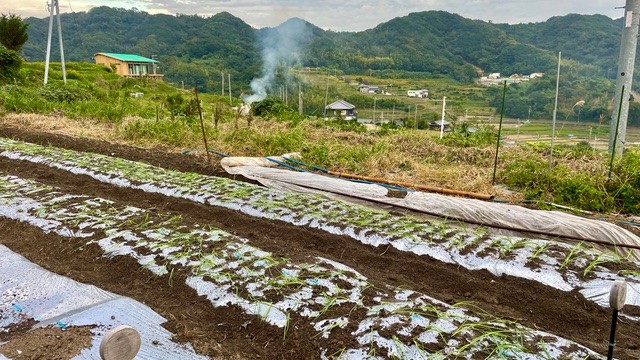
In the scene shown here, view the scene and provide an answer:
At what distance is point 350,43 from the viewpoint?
57.9 m

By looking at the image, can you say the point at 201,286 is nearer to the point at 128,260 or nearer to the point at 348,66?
the point at 128,260

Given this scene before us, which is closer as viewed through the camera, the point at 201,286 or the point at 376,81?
the point at 201,286

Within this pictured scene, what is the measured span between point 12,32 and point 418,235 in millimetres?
25349

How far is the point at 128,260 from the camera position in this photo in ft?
10.7

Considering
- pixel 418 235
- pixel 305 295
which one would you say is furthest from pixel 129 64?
pixel 305 295

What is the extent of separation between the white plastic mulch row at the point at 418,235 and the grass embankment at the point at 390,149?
1.46m

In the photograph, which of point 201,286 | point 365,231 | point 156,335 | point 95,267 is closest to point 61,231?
point 95,267

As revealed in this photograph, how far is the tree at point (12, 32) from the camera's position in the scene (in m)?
21.9

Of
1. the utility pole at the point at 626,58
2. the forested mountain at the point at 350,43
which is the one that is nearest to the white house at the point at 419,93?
the forested mountain at the point at 350,43

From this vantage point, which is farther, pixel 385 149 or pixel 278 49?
pixel 278 49

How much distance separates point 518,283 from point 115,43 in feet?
213

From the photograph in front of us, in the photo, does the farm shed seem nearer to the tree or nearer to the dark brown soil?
the tree

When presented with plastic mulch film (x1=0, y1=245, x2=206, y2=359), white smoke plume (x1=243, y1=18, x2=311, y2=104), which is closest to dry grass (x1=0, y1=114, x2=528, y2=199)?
plastic mulch film (x1=0, y1=245, x2=206, y2=359)

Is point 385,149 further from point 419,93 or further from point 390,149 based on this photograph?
point 419,93
